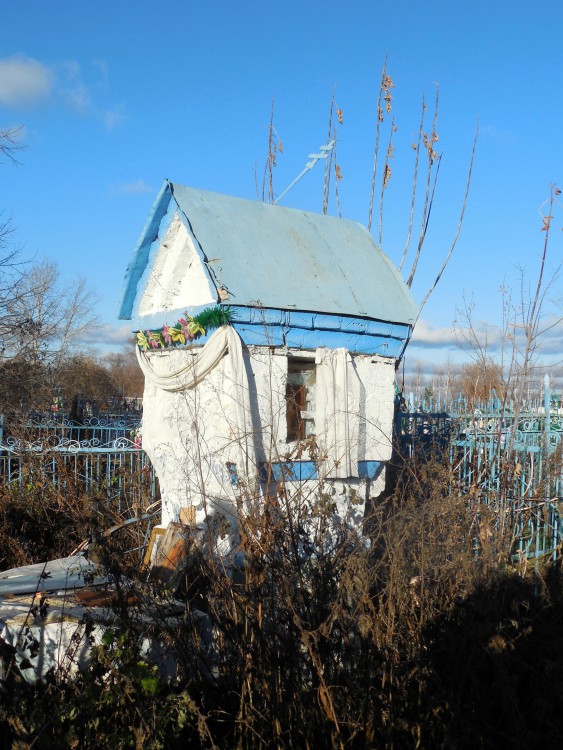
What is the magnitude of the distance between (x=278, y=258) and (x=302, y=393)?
1.13m

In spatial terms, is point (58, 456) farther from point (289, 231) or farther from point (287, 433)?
point (289, 231)

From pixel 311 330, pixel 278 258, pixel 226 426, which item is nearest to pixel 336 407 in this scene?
pixel 311 330

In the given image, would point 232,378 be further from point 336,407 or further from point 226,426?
point 336,407

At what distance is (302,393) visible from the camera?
604cm

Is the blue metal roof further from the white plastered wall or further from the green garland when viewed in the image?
the white plastered wall

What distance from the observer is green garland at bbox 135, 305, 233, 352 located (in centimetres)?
544

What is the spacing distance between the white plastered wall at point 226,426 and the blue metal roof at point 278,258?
0.43m

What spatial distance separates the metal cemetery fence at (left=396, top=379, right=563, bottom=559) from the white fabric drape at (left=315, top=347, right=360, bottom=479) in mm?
502

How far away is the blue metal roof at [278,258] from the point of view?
5645mm

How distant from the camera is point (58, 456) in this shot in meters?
7.22

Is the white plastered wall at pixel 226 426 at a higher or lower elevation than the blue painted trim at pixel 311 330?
lower

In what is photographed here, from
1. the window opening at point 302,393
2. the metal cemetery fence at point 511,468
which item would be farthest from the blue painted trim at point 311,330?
the metal cemetery fence at point 511,468

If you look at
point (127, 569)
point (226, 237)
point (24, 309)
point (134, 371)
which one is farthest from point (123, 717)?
point (134, 371)

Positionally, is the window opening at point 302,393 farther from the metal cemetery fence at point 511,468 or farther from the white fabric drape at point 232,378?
the metal cemetery fence at point 511,468
